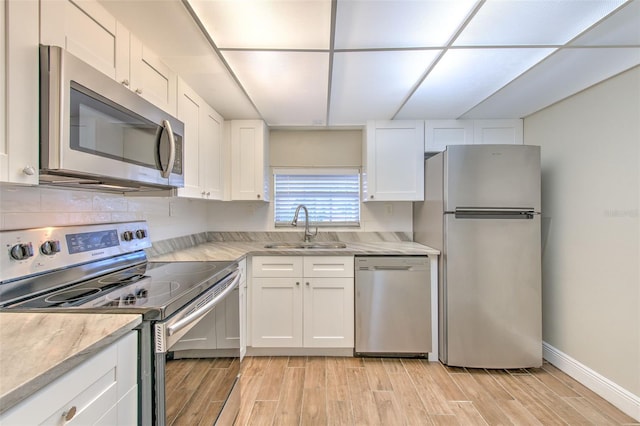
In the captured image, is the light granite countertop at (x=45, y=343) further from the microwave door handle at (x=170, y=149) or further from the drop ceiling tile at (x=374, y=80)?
the drop ceiling tile at (x=374, y=80)

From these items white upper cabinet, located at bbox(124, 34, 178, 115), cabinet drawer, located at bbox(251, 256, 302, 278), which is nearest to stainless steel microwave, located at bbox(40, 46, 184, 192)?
white upper cabinet, located at bbox(124, 34, 178, 115)

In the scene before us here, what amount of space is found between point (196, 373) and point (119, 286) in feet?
1.67

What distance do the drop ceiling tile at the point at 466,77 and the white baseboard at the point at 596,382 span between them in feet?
6.95

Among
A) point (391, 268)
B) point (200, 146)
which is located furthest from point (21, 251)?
point (391, 268)

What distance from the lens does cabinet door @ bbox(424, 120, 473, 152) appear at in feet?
8.88

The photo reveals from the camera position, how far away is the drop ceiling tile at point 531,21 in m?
1.24

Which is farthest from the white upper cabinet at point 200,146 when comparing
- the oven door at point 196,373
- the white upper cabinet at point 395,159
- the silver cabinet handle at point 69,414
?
the white upper cabinet at point 395,159

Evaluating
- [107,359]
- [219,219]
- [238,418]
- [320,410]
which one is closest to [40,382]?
[107,359]

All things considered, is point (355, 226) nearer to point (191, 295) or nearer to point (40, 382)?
point (191, 295)

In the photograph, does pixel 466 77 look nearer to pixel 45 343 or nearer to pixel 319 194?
pixel 319 194

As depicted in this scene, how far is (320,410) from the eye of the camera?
1758 millimetres

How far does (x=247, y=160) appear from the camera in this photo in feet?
8.84

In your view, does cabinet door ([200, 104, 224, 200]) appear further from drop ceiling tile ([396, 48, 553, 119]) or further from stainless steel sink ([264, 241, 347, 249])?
drop ceiling tile ([396, 48, 553, 119])

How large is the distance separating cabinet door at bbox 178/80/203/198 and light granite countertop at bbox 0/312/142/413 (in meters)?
1.03
